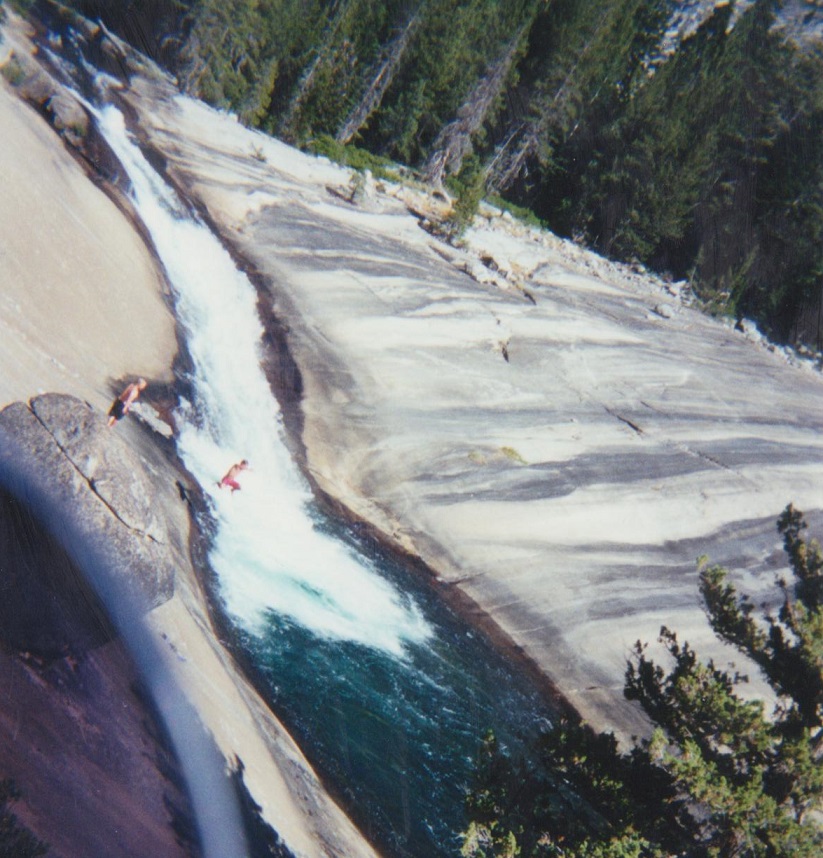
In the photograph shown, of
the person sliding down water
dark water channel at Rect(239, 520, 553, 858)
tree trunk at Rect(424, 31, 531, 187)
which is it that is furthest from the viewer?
tree trunk at Rect(424, 31, 531, 187)

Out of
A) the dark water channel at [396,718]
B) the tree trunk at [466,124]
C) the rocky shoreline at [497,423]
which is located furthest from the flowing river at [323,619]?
the tree trunk at [466,124]

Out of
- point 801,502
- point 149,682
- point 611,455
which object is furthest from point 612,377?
point 149,682

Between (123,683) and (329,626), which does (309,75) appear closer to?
(329,626)

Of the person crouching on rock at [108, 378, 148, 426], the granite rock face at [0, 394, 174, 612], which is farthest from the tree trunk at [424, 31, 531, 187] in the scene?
the granite rock face at [0, 394, 174, 612]

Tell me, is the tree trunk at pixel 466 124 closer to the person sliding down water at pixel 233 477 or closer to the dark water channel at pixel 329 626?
the dark water channel at pixel 329 626

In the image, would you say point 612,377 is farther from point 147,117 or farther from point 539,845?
point 147,117

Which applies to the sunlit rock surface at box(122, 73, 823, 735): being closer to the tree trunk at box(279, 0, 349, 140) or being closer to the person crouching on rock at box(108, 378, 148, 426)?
the person crouching on rock at box(108, 378, 148, 426)

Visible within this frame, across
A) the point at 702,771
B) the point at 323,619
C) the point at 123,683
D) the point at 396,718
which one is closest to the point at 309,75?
the point at 323,619
